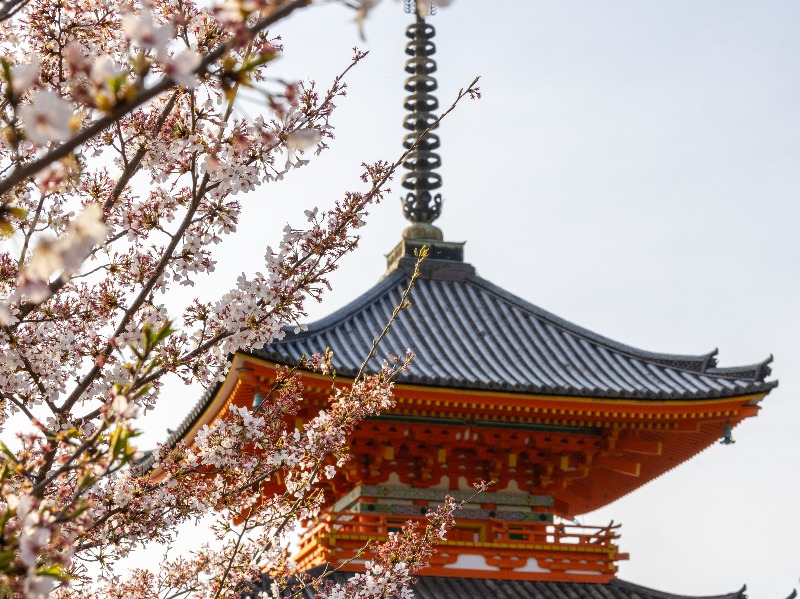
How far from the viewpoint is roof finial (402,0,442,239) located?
48.5ft

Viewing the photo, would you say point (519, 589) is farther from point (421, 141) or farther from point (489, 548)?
point (421, 141)

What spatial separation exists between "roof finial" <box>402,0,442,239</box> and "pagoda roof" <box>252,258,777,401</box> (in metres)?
0.70

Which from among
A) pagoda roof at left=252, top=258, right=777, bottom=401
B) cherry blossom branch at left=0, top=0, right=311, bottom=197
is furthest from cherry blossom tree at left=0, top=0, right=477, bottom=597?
pagoda roof at left=252, top=258, right=777, bottom=401

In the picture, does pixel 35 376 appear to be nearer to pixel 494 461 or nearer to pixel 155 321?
pixel 155 321

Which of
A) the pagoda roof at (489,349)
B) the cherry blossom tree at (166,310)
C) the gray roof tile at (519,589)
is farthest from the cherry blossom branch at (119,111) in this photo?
the gray roof tile at (519,589)

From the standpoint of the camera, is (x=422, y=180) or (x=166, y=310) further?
(x=422, y=180)

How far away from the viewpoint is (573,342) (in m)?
13.4

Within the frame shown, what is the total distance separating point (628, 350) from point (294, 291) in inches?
353

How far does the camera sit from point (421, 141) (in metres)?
15.5

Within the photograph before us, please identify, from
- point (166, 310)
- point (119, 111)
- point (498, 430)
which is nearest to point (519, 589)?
point (498, 430)

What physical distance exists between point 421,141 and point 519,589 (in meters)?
6.34

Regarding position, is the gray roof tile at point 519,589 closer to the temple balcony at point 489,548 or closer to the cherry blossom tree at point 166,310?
the temple balcony at point 489,548

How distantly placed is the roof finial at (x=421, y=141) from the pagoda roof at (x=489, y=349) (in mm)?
700

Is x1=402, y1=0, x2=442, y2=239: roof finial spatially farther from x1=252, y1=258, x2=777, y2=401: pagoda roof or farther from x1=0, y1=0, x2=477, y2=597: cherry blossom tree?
x1=0, y1=0, x2=477, y2=597: cherry blossom tree
